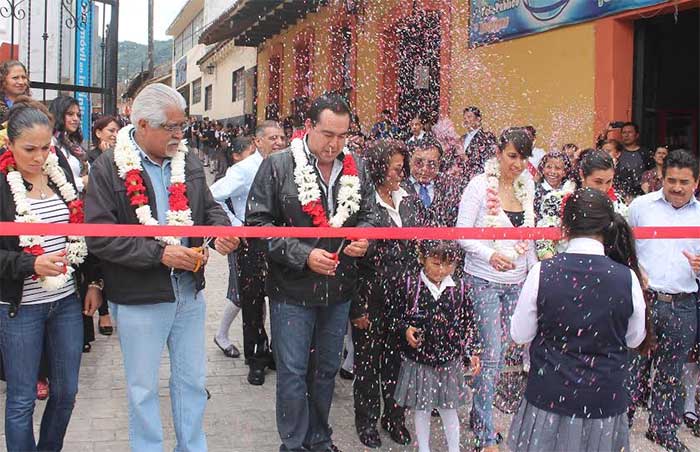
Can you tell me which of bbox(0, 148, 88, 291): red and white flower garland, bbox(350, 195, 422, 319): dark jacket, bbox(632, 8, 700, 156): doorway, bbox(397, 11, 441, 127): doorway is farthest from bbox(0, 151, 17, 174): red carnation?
bbox(397, 11, 441, 127): doorway

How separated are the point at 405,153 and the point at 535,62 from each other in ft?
17.7

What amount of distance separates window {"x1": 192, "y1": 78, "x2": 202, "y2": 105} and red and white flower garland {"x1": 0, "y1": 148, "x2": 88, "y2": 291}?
116ft

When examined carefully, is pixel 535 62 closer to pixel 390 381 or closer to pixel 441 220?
pixel 441 220

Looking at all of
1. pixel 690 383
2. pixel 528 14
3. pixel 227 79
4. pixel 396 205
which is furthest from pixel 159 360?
pixel 227 79

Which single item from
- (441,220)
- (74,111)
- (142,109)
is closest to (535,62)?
(441,220)

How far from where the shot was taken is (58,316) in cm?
354

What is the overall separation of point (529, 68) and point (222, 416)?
6.68 m

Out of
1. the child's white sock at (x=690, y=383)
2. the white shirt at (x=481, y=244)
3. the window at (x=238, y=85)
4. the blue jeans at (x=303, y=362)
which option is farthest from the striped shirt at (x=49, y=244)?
the window at (x=238, y=85)

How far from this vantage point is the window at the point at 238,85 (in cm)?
2534

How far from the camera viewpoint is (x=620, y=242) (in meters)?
3.20

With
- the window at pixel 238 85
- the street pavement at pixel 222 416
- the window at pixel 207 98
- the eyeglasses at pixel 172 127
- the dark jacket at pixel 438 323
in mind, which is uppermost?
the window at pixel 207 98

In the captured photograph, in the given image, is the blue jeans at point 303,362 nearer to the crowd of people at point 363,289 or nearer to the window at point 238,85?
the crowd of people at point 363,289

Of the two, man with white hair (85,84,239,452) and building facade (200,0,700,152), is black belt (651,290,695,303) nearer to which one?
man with white hair (85,84,239,452)

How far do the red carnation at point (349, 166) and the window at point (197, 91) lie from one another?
115 feet
